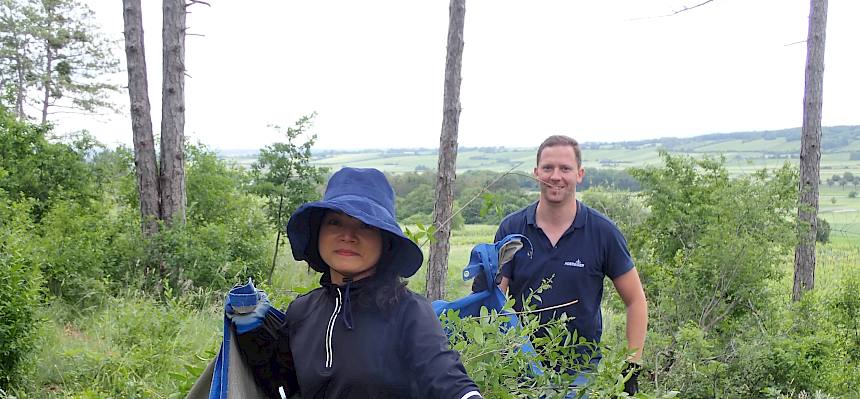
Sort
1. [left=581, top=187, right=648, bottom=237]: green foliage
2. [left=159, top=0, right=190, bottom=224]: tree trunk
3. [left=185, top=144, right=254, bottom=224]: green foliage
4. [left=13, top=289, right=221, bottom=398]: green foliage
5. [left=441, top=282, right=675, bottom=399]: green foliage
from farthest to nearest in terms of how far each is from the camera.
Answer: [left=185, top=144, right=254, bottom=224]: green foliage < [left=159, top=0, right=190, bottom=224]: tree trunk < [left=581, top=187, right=648, bottom=237]: green foliage < [left=13, top=289, right=221, bottom=398]: green foliage < [left=441, top=282, right=675, bottom=399]: green foliage

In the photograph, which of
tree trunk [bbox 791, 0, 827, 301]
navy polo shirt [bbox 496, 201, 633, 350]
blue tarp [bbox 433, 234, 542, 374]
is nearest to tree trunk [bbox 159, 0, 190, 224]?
navy polo shirt [bbox 496, 201, 633, 350]

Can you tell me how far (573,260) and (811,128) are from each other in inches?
288

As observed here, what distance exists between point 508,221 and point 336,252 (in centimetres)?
197

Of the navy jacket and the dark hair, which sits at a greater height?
the dark hair

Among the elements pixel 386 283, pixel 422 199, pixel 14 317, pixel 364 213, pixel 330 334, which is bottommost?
pixel 14 317

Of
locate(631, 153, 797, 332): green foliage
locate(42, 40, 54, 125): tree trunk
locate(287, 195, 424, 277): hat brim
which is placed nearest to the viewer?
locate(287, 195, 424, 277): hat brim

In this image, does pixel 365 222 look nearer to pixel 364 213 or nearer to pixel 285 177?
pixel 364 213

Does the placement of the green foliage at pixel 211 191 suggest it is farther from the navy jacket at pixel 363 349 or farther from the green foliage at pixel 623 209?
the navy jacket at pixel 363 349

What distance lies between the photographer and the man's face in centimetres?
357

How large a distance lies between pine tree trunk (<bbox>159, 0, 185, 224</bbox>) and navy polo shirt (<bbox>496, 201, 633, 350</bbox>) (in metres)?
7.47

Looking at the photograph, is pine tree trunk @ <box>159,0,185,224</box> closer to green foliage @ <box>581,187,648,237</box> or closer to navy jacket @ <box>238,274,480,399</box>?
green foliage @ <box>581,187,648,237</box>

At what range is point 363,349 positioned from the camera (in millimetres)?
1956

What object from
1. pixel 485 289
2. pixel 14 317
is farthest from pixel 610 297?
pixel 14 317

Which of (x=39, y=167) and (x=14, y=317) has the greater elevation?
(x=39, y=167)
